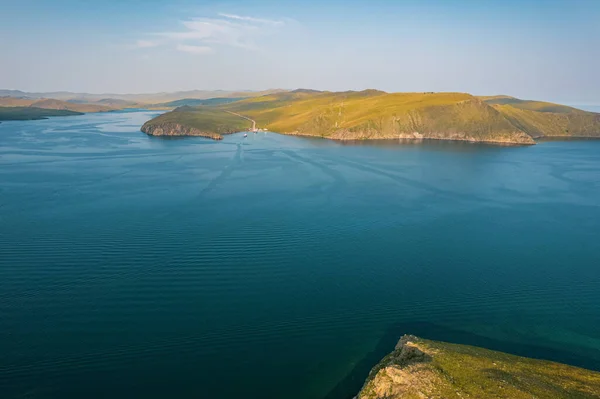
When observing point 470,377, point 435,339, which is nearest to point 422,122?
point 435,339

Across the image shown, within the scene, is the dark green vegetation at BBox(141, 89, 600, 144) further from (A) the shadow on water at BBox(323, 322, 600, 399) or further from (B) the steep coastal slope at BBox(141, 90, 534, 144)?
(A) the shadow on water at BBox(323, 322, 600, 399)

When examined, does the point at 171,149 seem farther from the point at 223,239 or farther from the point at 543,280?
the point at 543,280

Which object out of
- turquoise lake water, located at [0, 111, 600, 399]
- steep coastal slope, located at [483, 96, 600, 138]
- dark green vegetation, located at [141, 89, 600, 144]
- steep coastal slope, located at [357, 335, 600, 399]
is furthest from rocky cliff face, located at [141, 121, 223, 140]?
steep coastal slope, located at [357, 335, 600, 399]

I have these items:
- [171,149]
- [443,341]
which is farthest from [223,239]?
[171,149]

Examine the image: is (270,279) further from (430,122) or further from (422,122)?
(430,122)

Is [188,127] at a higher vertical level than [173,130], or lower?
higher

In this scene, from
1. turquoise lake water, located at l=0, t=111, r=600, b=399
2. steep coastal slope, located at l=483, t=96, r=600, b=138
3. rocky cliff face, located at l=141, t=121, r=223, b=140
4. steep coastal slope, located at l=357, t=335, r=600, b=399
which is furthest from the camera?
steep coastal slope, located at l=483, t=96, r=600, b=138
